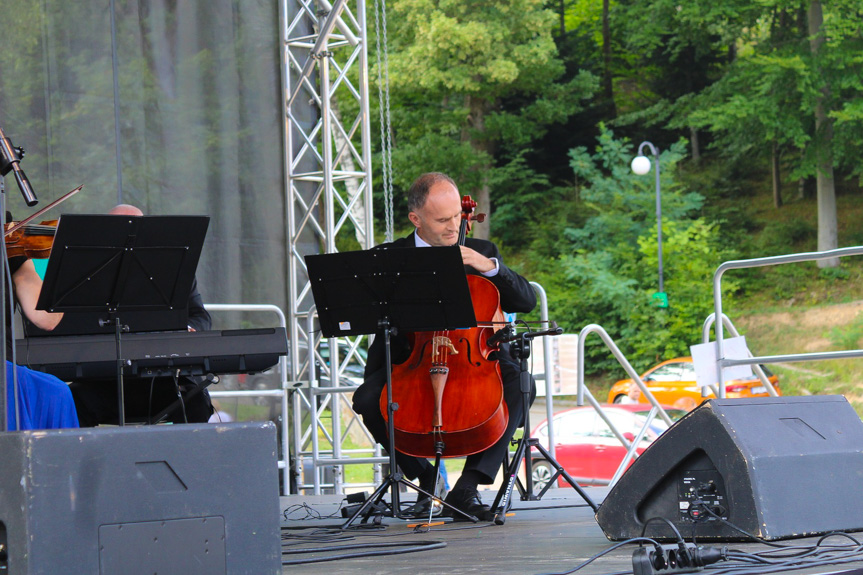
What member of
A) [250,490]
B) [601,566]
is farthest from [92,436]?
[601,566]

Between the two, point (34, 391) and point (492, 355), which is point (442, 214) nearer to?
point (492, 355)

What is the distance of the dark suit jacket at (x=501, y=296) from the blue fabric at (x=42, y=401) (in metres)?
1.06

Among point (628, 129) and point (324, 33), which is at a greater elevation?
point (628, 129)

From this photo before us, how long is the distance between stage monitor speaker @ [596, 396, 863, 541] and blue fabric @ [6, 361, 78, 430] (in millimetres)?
1637

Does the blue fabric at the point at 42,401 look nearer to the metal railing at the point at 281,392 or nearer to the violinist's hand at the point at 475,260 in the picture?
the violinist's hand at the point at 475,260

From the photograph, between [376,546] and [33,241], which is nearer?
[376,546]

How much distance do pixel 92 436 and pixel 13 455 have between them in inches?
5.4

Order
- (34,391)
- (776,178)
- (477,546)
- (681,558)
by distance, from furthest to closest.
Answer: (776,178) → (34,391) → (477,546) → (681,558)

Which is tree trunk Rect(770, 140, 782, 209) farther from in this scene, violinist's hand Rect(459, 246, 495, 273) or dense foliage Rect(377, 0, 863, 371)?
violinist's hand Rect(459, 246, 495, 273)

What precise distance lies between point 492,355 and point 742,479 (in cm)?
134

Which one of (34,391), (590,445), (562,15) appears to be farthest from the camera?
(562,15)

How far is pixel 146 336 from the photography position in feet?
11.3

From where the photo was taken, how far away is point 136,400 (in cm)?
391

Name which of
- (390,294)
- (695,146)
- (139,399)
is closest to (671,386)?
(695,146)
